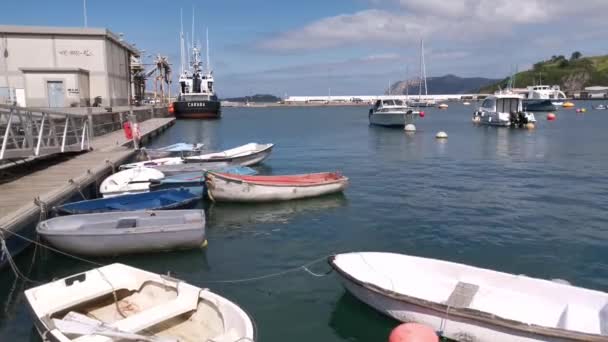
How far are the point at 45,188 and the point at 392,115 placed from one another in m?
44.1

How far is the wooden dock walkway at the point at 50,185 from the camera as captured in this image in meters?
10.6

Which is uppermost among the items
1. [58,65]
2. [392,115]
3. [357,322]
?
[58,65]

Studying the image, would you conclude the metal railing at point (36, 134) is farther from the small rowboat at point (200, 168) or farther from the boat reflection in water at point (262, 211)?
the boat reflection in water at point (262, 211)

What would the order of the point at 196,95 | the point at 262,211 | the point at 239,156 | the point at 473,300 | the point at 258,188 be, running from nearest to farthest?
the point at 473,300 → the point at 262,211 → the point at 258,188 → the point at 239,156 → the point at 196,95

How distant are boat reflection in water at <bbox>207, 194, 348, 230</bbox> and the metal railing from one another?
612 centimetres

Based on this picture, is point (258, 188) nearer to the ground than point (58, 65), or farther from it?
nearer to the ground

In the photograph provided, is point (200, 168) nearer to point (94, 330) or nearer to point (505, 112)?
point (94, 330)

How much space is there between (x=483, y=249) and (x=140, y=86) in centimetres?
8781

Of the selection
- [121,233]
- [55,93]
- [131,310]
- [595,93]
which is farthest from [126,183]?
[595,93]

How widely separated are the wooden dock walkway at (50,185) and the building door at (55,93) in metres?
26.9

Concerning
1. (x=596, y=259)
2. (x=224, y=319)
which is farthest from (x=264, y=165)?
(x=224, y=319)

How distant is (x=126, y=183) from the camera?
15.5 meters

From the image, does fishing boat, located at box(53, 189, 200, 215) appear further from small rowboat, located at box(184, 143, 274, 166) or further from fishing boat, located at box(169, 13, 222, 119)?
fishing boat, located at box(169, 13, 222, 119)

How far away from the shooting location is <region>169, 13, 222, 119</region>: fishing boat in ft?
247
